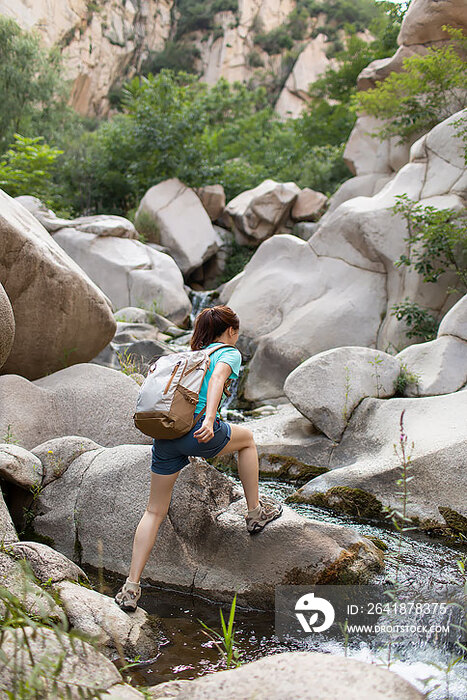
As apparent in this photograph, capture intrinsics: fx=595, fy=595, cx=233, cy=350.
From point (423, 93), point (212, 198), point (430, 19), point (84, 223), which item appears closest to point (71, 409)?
point (84, 223)

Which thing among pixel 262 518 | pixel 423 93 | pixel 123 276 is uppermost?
pixel 423 93

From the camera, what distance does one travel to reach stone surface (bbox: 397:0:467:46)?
47.6ft

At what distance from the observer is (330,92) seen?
2280 centimetres

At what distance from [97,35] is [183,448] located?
3759 centimetres

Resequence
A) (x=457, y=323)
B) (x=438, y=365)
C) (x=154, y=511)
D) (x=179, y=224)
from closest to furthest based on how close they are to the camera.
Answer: (x=154, y=511) → (x=438, y=365) → (x=457, y=323) → (x=179, y=224)

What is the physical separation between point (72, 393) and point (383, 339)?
245 inches

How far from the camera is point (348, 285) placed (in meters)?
11.3

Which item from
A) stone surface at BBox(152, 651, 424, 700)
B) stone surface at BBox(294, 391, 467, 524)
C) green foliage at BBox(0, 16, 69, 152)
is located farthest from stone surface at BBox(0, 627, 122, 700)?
green foliage at BBox(0, 16, 69, 152)

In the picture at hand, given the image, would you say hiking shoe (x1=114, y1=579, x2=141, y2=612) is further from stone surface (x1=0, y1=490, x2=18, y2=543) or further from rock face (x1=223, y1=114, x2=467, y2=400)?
rock face (x1=223, y1=114, x2=467, y2=400)

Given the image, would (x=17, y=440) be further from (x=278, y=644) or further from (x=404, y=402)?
(x=404, y=402)

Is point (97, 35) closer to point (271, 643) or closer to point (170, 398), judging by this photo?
point (170, 398)

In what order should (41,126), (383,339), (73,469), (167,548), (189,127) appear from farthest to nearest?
1. (41,126)
2. (189,127)
3. (383,339)
4. (73,469)
5. (167,548)

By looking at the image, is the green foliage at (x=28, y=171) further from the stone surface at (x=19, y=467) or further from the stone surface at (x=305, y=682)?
the stone surface at (x=305, y=682)

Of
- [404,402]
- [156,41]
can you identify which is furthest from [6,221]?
[156,41]
